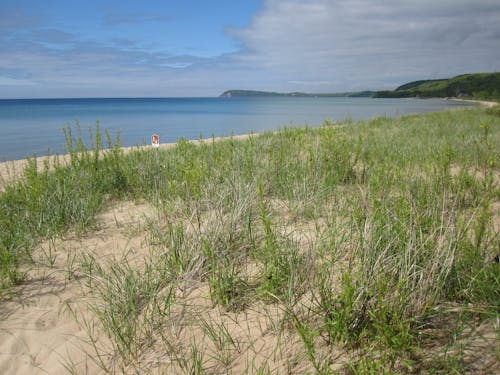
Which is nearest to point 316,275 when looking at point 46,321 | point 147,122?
point 46,321

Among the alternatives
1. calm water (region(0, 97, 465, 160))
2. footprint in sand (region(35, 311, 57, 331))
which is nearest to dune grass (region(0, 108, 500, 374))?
footprint in sand (region(35, 311, 57, 331))

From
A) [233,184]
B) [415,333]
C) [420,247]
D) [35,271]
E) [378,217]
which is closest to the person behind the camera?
[415,333]

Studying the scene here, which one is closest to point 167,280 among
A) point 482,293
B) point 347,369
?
point 347,369

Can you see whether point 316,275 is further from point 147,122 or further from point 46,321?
point 147,122

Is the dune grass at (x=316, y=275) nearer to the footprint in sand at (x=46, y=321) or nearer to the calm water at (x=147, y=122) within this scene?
the footprint in sand at (x=46, y=321)

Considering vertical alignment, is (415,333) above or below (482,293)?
below

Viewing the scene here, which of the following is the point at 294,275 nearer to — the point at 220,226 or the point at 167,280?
the point at 220,226

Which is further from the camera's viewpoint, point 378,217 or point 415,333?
point 378,217

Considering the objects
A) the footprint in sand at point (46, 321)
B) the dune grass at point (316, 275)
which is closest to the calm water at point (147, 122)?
the dune grass at point (316, 275)

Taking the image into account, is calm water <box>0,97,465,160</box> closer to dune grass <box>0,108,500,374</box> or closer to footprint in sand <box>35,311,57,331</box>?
dune grass <box>0,108,500,374</box>

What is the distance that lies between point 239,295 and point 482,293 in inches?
61.6

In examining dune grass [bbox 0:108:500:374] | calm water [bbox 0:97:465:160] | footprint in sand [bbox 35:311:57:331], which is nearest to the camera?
dune grass [bbox 0:108:500:374]

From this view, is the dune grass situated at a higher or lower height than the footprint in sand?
higher

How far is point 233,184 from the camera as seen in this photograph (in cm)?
379
